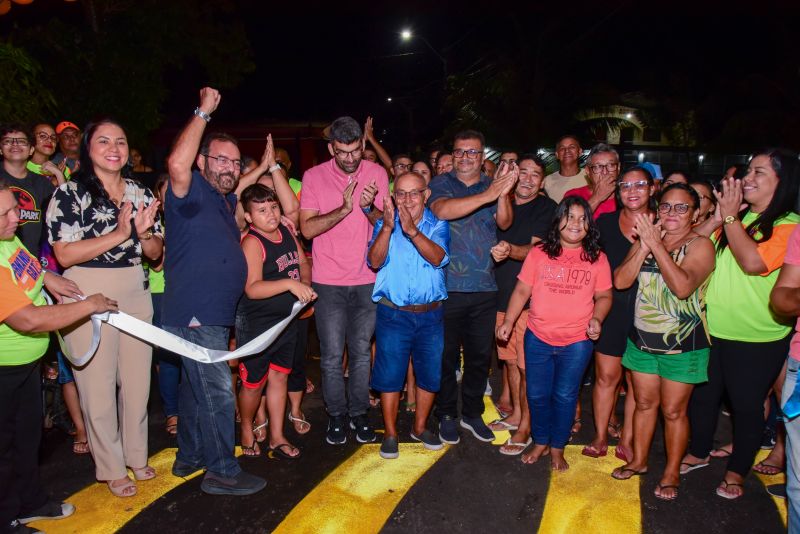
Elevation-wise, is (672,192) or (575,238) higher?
(672,192)

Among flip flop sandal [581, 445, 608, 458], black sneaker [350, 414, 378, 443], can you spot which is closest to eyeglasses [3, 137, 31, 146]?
black sneaker [350, 414, 378, 443]

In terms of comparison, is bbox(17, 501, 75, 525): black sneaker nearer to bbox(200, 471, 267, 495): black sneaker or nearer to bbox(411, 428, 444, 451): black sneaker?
bbox(200, 471, 267, 495): black sneaker

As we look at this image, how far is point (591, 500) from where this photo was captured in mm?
4070

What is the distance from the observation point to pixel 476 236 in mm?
4852

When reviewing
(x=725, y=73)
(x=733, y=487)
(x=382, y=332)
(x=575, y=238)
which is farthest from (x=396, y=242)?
(x=725, y=73)

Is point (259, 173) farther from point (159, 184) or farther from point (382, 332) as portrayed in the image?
point (382, 332)

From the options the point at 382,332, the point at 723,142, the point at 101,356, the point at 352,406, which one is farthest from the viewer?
the point at 723,142

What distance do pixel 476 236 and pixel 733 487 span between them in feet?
8.83

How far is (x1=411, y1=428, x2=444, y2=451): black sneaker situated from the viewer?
4.82 metres

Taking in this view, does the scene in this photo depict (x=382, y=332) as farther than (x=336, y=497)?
Yes

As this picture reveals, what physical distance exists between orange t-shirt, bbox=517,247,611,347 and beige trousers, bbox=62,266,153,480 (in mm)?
2988

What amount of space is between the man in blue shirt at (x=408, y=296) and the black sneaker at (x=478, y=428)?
42 centimetres

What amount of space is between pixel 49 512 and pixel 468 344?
3.34 metres

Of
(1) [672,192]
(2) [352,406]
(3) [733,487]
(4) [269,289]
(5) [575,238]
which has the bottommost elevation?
(3) [733,487]
